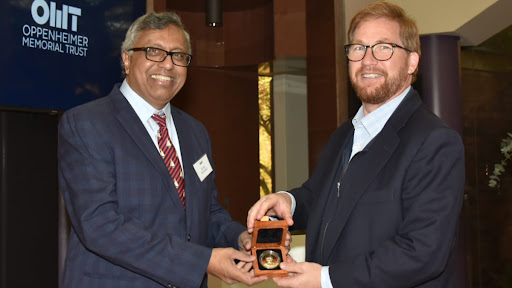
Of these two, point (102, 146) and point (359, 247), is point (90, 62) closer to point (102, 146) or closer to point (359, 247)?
point (102, 146)

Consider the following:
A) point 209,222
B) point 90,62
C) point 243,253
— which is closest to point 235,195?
point 90,62

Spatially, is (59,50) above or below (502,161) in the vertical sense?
above

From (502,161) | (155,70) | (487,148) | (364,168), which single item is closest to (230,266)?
(364,168)

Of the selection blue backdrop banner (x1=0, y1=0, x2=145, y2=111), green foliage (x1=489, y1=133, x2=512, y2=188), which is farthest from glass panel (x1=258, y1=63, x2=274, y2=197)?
blue backdrop banner (x1=0, y1=0, x2=145, y2=111)

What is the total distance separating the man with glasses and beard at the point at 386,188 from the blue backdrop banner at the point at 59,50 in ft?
5.65

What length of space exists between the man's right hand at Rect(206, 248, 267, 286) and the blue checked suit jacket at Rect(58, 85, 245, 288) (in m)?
0.05

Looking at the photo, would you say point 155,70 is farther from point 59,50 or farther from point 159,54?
point 59,50

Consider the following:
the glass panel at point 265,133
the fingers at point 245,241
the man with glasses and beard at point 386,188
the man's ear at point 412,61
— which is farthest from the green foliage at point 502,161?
the glass panel at point 265,133

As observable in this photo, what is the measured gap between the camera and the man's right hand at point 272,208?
2508 millimetres

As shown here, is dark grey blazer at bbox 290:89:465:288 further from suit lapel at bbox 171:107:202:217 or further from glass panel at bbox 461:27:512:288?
glass panel at bbox 461:27:512:288

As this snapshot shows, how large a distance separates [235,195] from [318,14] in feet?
8.78

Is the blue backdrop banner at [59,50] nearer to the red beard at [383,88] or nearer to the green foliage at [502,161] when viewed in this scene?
the red beard at [383,88]

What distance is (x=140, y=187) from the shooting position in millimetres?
2461

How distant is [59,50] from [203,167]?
1.43 meters
